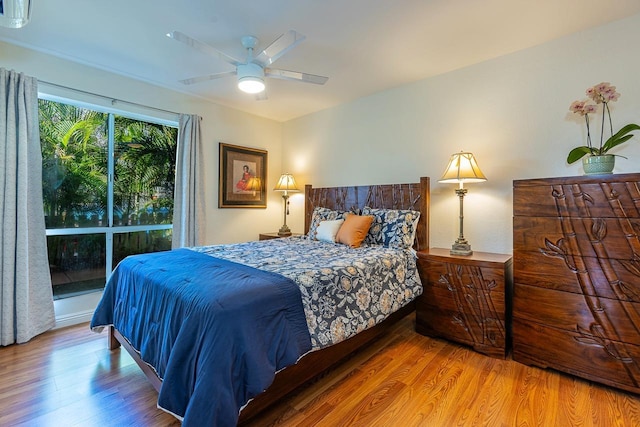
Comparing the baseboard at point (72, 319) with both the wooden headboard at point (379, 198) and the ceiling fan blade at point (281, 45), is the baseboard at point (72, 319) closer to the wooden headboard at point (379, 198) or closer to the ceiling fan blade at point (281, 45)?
A: the wooden headboard at point (379, 198)

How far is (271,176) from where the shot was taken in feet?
14.8

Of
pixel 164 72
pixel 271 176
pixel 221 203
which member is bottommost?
pixel 221 203

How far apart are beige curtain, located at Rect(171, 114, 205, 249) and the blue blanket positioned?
63.5 inches

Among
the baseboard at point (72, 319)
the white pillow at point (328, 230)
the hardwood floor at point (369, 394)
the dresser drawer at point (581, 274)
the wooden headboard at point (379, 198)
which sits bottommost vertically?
the hardwood floor at point (369, 394)

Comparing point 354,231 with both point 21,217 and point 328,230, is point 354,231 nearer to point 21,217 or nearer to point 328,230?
point 328,230

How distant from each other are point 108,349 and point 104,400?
2.43 feet

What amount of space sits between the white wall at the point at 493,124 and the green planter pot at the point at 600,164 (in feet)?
1.14

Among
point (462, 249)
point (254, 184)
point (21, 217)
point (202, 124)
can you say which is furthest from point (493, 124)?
point (21, 217)

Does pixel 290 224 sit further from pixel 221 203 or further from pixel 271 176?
pixel 221 203

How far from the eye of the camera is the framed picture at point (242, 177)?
3.89 metres

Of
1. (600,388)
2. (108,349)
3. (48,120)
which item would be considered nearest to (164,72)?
(48,120)

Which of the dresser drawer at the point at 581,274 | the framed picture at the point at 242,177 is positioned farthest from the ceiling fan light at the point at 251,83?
the dresser drawer at the point at 581,274

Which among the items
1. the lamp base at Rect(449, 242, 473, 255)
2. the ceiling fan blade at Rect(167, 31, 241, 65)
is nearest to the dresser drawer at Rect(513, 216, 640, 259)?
the lamp base at Rect(449, 242, 473, 255)

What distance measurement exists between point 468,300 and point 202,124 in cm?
351
